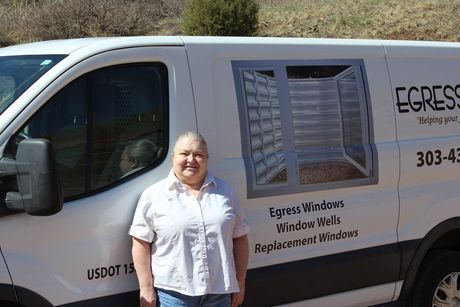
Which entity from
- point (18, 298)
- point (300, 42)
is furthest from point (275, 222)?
point (18, 298)

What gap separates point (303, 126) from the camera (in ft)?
12.4

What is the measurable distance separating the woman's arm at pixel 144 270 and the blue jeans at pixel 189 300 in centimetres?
6

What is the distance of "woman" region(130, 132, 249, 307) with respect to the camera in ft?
10.2

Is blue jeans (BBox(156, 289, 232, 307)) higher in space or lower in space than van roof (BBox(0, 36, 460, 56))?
lower

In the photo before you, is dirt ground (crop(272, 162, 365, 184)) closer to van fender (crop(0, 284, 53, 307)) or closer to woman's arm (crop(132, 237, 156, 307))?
woman's arm (crop(132, 237, 156, 307))

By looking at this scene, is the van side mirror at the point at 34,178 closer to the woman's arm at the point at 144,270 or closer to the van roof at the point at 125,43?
the woman's arm at the point at 144,270

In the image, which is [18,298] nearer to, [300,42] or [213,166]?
[213,166]

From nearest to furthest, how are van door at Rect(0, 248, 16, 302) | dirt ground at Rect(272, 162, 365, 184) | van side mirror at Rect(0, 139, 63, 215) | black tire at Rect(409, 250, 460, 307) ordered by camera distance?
1. van side mirror at Rect(0, 139, 63, 215)
2. van door at Rect(0, 248, 16, 302)
3. dirt ground at Rect(272, 162, 365, 184)
4. black tire at Rect(409, 250, 460, 307)

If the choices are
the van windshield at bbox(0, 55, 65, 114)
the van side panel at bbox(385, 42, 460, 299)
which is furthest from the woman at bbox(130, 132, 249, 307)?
the van side panel at bbox(385, 42, 460, 299)

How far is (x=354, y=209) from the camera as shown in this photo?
3955 mm

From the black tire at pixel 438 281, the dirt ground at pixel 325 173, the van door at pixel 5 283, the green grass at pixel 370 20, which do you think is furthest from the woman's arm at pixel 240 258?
the green grass at pixel 370 20

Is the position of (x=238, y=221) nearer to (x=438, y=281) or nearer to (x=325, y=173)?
(x=325, y=173)

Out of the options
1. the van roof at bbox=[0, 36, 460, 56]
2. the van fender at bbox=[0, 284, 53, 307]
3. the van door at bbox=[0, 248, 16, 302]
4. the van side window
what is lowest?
the van fender at bbox=[0, 284, 53, 307]

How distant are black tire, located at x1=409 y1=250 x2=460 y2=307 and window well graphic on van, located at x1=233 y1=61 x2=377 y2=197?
2.87 ft
